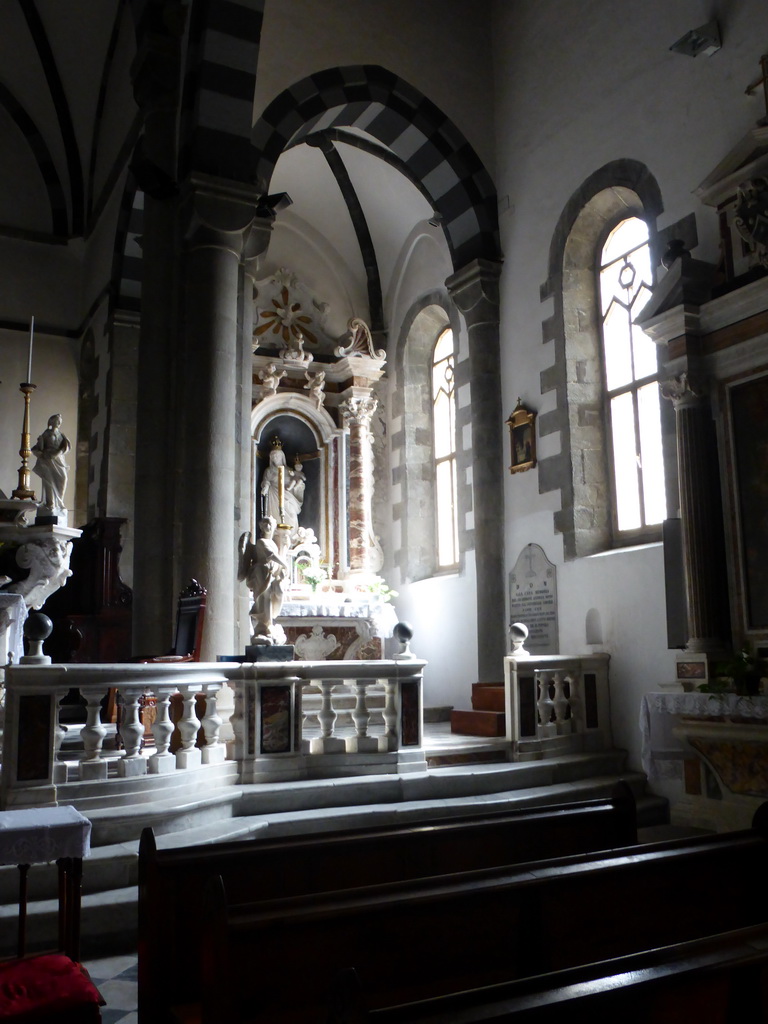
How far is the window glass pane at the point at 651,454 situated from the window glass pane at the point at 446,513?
11.4ft

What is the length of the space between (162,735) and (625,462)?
4.90 m

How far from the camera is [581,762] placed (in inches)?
272

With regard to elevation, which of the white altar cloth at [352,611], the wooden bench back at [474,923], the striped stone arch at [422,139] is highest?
the striped stone arch at [422,139]

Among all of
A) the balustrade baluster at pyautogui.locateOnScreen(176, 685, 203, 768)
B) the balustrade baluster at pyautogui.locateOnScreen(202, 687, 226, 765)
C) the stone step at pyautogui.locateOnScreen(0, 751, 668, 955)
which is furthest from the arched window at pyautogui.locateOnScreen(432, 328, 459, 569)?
the balustrade baluster at pyautogui.locateOnScreen(176, 685, 203, 768)

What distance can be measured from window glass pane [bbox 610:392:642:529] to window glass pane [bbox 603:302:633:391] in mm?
181

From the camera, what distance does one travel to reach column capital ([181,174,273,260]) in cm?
768

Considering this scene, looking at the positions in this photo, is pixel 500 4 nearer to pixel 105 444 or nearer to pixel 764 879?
pixel 105 444

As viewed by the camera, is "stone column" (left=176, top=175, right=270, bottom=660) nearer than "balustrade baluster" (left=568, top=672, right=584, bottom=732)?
Yes

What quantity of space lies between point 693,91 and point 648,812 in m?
5.50

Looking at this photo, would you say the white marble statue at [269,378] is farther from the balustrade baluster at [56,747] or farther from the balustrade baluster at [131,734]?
the balustrade baluster at [56,747]

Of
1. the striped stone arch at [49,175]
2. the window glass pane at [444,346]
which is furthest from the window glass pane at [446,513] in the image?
the striped stone arch at [49,175]

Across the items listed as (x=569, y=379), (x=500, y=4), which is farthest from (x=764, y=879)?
(x=500, y=4)

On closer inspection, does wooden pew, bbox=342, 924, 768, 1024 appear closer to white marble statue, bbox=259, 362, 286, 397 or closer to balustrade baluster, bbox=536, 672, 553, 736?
balustrade baluster, bbox=536, 672, 553, 736

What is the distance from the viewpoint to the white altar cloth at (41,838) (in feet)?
9.86
